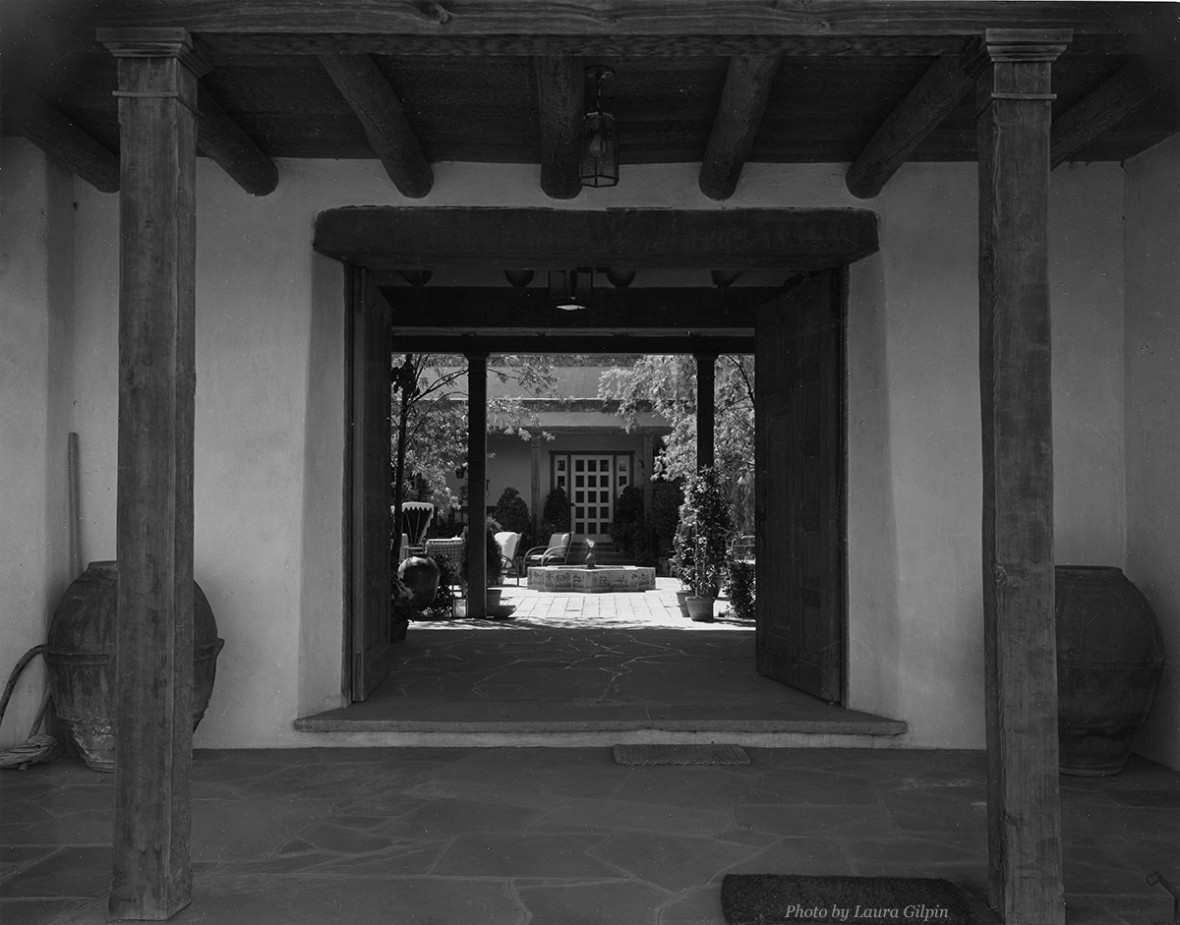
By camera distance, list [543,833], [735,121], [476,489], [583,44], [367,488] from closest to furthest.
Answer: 1. [583,44]
2. [543,833]
3. [735,121]
4. [367,488]
5. [476,489]

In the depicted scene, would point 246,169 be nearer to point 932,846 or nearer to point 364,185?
point 364,185

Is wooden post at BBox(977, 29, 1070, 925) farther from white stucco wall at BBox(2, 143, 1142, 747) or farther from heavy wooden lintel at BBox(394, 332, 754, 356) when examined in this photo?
heavy wooden lintel at BBox(394, 332, 754, 356)

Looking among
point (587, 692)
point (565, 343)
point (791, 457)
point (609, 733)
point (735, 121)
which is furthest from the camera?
point (565, 343)

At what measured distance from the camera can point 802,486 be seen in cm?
642

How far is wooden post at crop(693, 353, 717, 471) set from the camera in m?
11.2

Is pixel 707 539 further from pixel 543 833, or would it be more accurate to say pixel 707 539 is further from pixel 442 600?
pixel 543 833

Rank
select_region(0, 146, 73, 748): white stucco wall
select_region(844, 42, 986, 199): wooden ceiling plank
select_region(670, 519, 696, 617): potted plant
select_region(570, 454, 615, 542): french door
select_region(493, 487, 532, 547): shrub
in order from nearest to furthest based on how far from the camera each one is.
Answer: select_region(844, 42, 986, 199): wooden ceiling plank < select_region(0, 146, 73, 748): white stucco wall < select_region(670, 519, 696, 617): potted plant < select_region(493, 487, 532, 547): shrub < select_region(570, 454, 615, 542): french door

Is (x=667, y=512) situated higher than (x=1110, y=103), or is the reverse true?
(x=1110, y=103)

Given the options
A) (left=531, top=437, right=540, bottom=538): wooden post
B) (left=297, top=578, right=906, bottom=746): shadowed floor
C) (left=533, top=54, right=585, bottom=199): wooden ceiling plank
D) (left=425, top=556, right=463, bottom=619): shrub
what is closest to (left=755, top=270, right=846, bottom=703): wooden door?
(left=297, top=578, right=906, bottom=746): shadowed floor

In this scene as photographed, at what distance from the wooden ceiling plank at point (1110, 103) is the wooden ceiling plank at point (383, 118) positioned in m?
2.81

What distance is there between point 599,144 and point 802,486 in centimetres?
258

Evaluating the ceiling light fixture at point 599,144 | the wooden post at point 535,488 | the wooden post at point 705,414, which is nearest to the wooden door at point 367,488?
the ceiling light fixture at point 599,144

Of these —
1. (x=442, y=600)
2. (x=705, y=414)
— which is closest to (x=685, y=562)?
(x=705, y=414)

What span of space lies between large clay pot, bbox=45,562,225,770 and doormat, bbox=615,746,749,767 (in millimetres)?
2106
